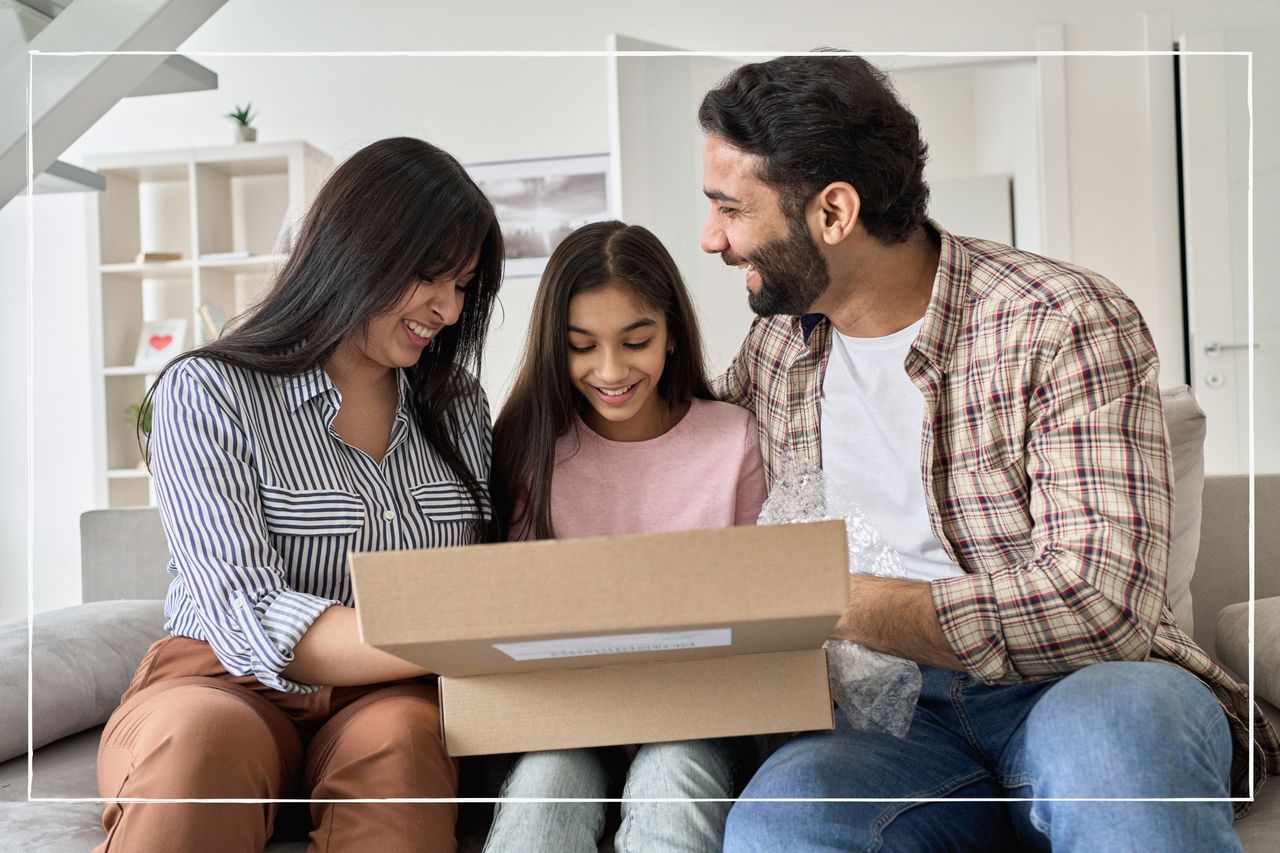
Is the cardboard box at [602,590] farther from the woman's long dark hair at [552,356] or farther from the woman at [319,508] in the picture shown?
the woman's long dark hair at [552,356]

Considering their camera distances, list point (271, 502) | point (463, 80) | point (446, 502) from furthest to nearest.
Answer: point (463, 80), point (446, 502), point (271, 502)

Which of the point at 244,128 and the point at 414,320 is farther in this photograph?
the point at 244,128

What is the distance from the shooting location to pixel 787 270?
1168 millimetres

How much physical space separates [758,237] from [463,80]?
9.04 feet

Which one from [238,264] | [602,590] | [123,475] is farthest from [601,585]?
[123,475]

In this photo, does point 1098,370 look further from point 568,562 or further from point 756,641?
point 568,562

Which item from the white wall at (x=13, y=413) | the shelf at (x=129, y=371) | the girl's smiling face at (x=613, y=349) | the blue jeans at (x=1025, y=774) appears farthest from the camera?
the white wall at (x=13, y=413)

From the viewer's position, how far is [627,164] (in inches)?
111

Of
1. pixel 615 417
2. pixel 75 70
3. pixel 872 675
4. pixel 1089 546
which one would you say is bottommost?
pixel 872 675

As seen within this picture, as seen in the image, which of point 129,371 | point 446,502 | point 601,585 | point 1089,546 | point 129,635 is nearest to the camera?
point 601,585

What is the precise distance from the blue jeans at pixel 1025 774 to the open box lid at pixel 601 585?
0.26 meters

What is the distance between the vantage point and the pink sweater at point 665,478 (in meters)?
1.24

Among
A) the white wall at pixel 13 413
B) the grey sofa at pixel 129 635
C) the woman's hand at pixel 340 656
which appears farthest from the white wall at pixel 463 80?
the woman's hand at pixel 340 656

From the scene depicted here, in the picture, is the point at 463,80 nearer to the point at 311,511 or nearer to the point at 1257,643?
the point at 311,511
